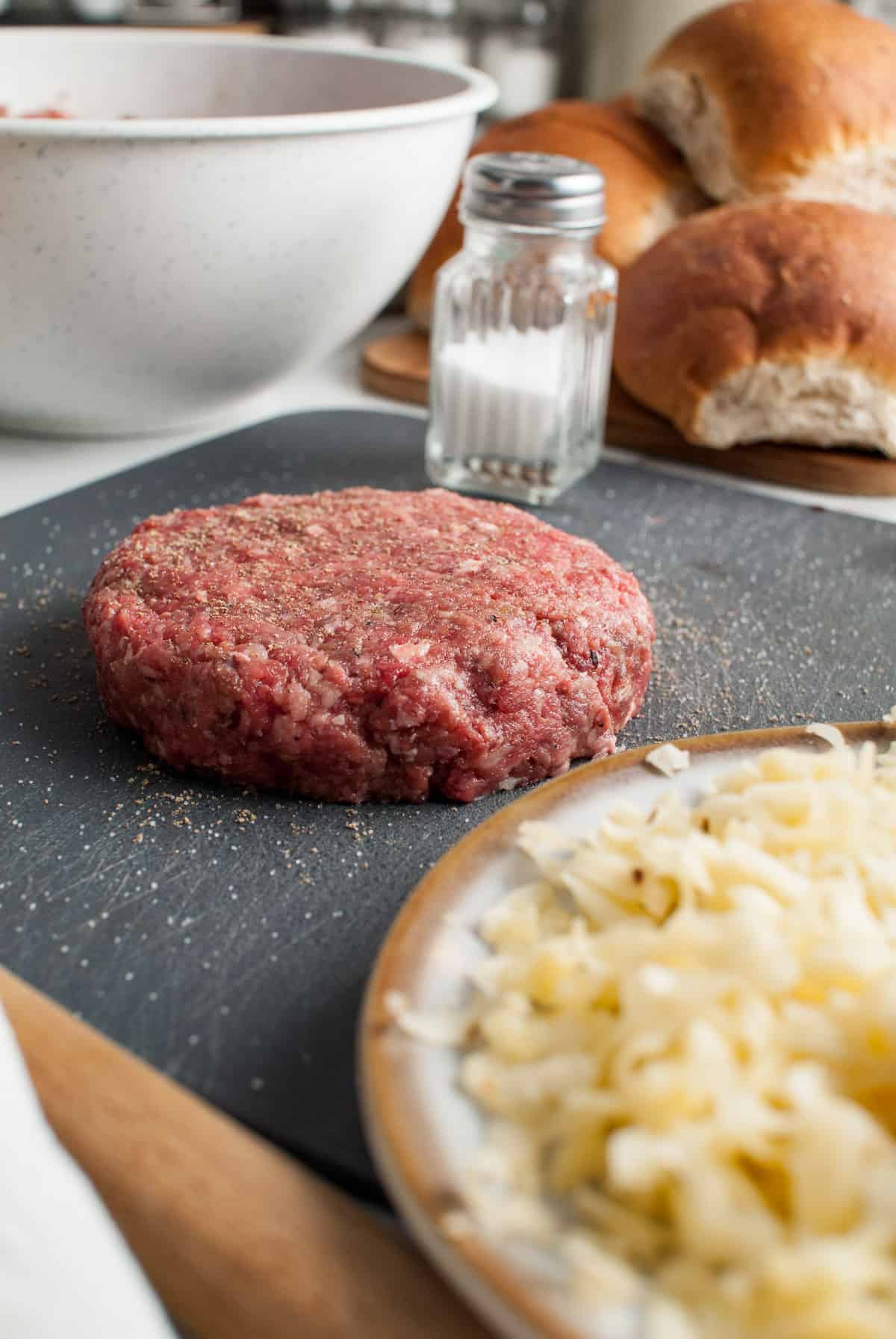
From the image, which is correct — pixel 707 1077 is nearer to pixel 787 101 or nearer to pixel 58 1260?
pixel 58 1260

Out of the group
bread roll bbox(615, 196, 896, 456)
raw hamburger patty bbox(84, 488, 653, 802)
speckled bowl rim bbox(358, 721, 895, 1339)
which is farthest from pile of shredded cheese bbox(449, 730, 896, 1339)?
bread roll bbox(615, 196, 896, 456)

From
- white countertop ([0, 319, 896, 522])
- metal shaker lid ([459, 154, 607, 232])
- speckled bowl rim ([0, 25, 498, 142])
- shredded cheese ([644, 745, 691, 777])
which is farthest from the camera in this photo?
white countertop ([0, 319, 896, 522])

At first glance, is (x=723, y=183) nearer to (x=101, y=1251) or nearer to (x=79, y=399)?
(x=79, y=399)

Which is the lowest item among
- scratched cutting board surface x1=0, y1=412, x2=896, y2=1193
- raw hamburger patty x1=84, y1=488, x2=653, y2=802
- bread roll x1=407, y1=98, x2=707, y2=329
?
scratched cutting board surface x1=0, y1=412, x2=896, y2=1193

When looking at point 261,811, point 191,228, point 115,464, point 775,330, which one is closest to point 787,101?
point 775,330

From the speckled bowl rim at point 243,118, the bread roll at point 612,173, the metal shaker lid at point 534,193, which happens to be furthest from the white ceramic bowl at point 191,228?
the bread roll at point 612,173

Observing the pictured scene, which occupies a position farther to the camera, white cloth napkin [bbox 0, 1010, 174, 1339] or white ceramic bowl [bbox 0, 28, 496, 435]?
white ceramic bowl [bbox 0, 28, 496, 435]

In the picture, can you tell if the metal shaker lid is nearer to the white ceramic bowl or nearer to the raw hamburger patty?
the white ceramic bowl

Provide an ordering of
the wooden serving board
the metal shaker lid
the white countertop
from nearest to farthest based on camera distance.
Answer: the metal shaker lid → the white countertop → the wooden serving board
